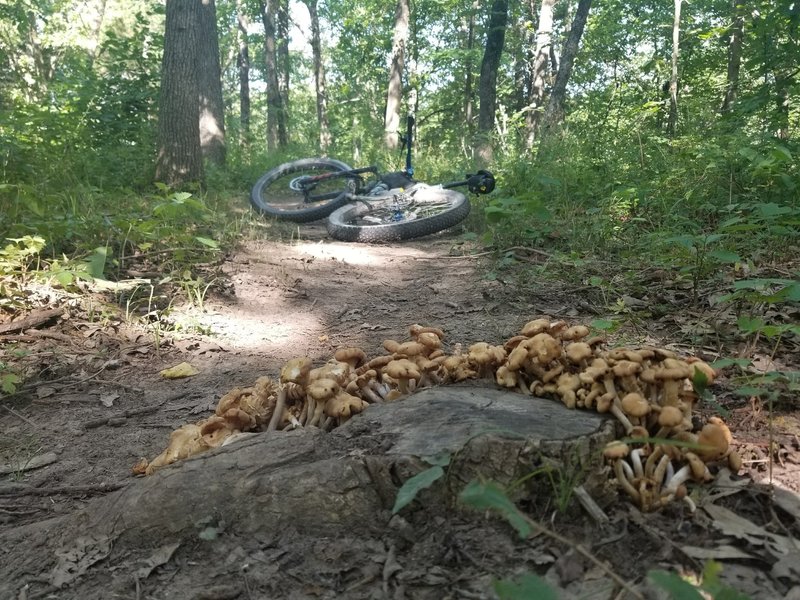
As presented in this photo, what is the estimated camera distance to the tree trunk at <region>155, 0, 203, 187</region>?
7883mm

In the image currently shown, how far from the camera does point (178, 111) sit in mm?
7914

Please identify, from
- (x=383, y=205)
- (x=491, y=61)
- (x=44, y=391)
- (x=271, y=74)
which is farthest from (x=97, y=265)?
(x=271, y=74)

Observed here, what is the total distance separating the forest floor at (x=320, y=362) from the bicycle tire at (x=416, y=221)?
720 millimetres

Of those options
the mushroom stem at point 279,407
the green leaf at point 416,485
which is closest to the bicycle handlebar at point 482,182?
the mushroom stem at point 279,407

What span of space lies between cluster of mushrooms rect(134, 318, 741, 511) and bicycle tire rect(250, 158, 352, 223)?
6.24 meters

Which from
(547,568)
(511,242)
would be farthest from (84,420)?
(511,242)

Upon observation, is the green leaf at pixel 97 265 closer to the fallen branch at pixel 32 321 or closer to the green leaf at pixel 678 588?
the fallen branch at pixel 32 321

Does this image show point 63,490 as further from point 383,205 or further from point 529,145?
point 529,145

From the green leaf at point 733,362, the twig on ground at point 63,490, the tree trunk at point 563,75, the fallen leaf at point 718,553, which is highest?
the tree trunk at point 563,75

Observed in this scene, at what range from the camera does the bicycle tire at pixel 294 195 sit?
8.57 m

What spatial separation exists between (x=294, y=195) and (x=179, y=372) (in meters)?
8.51

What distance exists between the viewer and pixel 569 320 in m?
3.55

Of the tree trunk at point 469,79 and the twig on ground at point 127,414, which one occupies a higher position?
the tree trunk at point 469,79

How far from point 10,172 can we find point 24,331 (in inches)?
100
